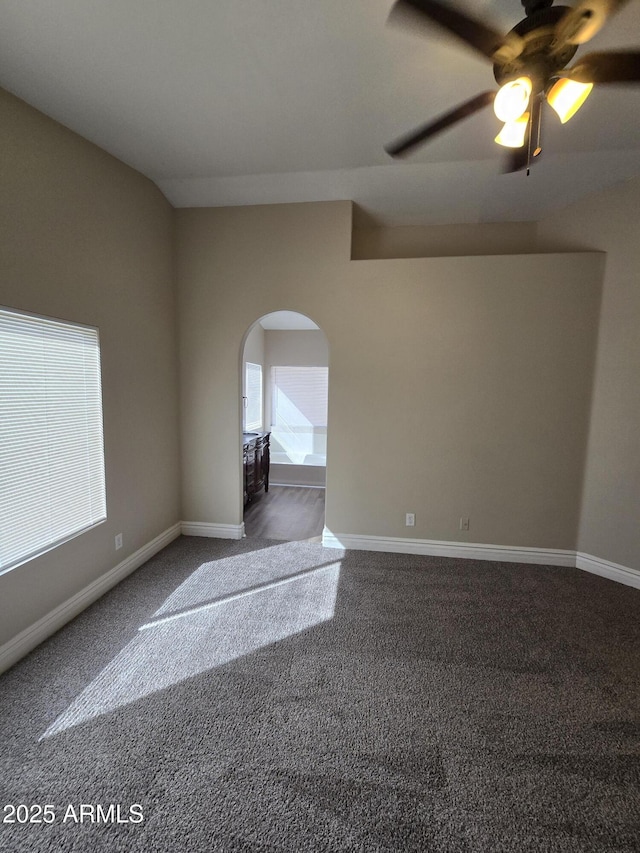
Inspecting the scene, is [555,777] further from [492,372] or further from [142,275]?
[142,275]

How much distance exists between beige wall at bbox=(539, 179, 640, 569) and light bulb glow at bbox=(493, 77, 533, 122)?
221cm

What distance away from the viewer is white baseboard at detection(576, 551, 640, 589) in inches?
119

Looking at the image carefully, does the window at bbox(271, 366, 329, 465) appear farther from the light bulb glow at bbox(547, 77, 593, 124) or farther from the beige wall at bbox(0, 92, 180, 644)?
the light bulb glow at bbox(547, 77, 593, 124)

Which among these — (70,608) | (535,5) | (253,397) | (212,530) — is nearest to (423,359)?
(535,5)

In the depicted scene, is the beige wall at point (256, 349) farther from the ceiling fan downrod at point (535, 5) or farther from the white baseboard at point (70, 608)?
the ceiling fan downrod at point (535, 5)

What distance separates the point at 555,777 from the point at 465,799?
41cm

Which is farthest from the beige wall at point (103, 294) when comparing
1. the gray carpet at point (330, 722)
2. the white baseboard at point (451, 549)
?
the white baseboard at point (451, 549)

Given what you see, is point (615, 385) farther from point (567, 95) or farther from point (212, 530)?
point (212, 530)

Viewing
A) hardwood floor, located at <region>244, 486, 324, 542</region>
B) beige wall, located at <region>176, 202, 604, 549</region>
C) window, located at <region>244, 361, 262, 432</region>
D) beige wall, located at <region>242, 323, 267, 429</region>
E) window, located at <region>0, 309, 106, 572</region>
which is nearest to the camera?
window, located at <region>0, 309, 106, 572</region>

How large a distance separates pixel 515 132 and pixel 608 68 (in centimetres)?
34

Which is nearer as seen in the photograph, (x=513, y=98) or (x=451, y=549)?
(x=513, y=98)

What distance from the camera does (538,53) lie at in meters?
1.40

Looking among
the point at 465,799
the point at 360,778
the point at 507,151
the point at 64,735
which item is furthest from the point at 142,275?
the point at 465,799

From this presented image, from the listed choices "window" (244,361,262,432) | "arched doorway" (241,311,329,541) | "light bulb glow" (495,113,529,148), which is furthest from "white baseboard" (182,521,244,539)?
"light bulb glow" (495,113,529,148)
